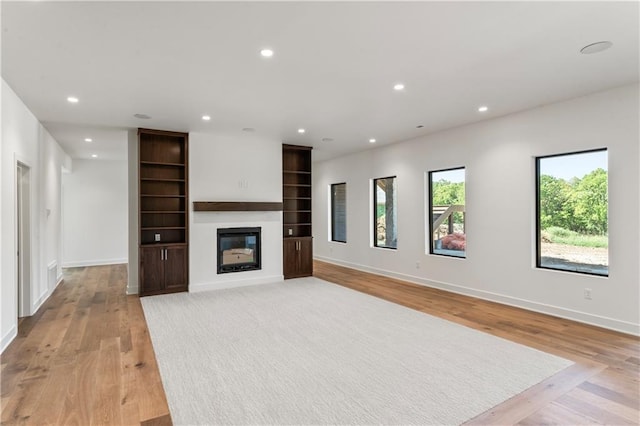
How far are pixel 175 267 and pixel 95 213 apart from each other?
455 centimetres

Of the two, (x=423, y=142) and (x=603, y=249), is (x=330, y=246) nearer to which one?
(x=423, y=142)

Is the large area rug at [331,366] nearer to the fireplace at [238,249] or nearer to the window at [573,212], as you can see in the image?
the fireplace at [238,249]

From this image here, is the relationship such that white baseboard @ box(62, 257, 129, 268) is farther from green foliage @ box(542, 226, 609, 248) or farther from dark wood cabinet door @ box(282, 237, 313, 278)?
green foliage @ box(542, 226, 609, 248)

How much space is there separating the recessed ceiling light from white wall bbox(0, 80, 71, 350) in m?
5.57

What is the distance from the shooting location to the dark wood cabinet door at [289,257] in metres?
7.01

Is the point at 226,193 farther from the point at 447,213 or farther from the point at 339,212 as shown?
the point at 447,213

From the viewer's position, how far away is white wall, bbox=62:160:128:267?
28.3 feet

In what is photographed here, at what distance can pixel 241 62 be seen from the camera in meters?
3.21

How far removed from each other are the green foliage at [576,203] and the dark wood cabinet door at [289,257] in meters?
4.35

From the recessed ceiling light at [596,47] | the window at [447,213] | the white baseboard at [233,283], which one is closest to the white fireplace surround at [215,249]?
the white baseboard at [233,283]

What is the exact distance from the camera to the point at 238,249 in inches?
256

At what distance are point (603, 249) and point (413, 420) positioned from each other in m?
3.50

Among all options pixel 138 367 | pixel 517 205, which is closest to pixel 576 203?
pixel 517 205

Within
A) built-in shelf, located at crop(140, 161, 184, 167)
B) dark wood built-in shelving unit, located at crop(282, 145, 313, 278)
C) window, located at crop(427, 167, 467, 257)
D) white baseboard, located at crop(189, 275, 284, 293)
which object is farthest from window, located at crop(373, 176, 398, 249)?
built-in shelf, located at crop(140, 161, 184, 167)
